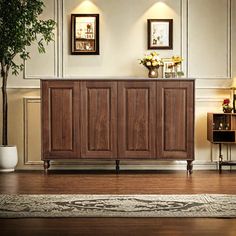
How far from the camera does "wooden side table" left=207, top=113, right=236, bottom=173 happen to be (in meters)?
6.31

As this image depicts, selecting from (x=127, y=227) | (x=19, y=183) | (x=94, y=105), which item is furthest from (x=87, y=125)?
(x=127, y=227)

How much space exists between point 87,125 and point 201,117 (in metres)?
1.40

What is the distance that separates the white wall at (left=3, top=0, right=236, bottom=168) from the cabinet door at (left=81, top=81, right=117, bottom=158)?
1.72 ft

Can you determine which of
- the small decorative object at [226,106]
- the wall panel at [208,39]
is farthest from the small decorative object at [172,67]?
the small decorative object at [226,106]

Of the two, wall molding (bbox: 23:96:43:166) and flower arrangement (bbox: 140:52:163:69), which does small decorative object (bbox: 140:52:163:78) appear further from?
wall molding (bbox: 23:96:43:166)

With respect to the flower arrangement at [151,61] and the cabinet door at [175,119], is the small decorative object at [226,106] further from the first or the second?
the flower arrangement at [151,61]

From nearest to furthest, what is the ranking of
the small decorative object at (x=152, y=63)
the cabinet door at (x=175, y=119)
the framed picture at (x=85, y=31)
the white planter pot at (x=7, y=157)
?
the cabinet door at (x=175, y=119), the white planter pot at (x=7, y=157), the small decorative object at (x=152, y=63), the framed picture at (x=85, y=31)

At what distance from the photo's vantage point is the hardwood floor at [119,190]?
339 centimetres

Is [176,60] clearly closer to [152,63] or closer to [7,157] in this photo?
[152,63]

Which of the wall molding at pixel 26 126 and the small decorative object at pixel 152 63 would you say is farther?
the wall molding at pixel 26 126

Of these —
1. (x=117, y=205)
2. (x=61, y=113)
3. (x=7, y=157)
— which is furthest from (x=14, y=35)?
(x=117, y=205)

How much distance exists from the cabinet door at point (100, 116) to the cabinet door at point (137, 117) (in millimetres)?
77

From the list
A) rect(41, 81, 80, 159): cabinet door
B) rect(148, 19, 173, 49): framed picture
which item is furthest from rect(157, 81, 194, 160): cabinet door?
rect(41, 81, 80, 159): cabinet door

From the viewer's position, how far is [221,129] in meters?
6.40
